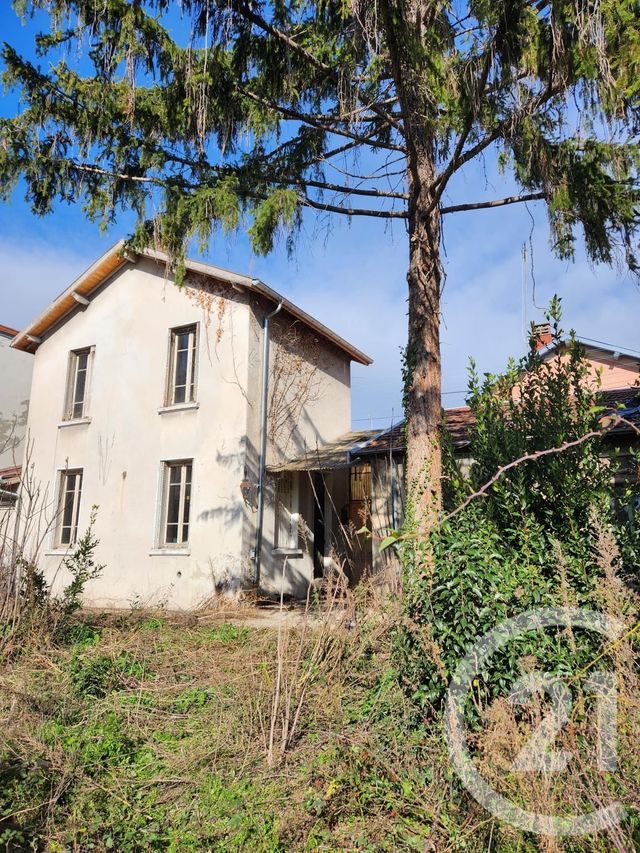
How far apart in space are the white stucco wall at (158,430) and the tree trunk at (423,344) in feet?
17.3

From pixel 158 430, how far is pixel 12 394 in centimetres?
969

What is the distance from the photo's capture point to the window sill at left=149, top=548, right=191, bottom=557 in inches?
483

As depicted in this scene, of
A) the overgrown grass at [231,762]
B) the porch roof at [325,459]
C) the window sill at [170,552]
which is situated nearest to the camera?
the overgrown grass at [231,762]

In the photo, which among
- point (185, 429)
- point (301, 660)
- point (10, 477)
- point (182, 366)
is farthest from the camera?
point (10, 477)

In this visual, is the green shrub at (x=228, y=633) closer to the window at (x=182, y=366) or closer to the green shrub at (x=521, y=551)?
the green shrub at (x=521, y=551)

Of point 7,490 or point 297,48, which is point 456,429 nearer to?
point 297,48

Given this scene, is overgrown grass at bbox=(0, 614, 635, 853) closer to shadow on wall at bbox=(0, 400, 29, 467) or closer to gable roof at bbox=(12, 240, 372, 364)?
gable roof at bbox=(12, 240, 372, 364)

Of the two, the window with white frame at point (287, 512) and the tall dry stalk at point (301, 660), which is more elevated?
the window with white frame at point (287, 512)

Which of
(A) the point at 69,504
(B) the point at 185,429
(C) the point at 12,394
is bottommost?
(A) the point at 69,504

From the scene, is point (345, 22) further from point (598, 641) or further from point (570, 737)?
point (570, 737)

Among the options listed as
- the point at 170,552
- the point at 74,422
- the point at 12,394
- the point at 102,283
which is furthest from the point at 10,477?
the point at 170,552

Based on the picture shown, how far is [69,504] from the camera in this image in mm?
14969

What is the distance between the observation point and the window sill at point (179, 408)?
1295 cm

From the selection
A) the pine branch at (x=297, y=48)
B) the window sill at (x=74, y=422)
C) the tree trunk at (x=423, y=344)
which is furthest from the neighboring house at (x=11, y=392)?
the pine branch at (x=297, y=48)
